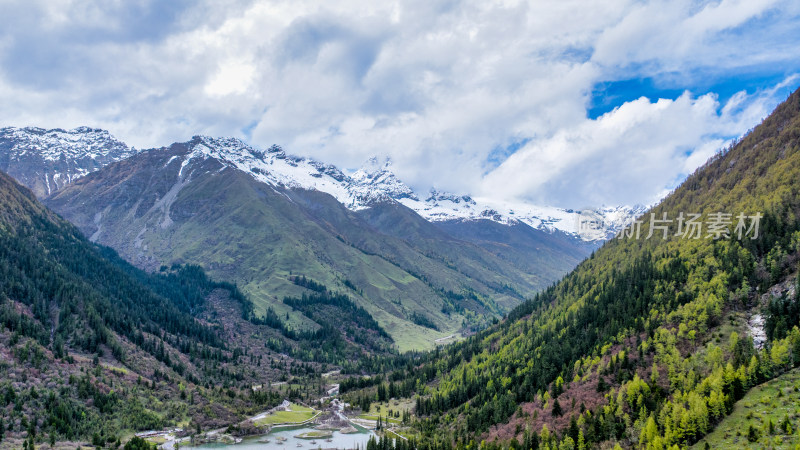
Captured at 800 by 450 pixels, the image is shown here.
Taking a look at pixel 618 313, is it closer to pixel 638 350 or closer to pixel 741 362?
pixel 638 350

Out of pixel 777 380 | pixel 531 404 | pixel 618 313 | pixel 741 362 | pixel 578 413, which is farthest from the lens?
pixel 618 313

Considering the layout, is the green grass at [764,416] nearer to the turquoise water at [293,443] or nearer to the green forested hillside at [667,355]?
the green forested hillside at [667,355]

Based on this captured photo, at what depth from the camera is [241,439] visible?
185375 mm

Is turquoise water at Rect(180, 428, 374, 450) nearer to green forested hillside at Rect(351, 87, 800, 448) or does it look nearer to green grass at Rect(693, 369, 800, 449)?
green forested hillside at Rect(351, 87, 800, 448)

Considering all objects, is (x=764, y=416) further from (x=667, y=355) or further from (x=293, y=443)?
(x=293, y=443)

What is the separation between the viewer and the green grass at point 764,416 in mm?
104562

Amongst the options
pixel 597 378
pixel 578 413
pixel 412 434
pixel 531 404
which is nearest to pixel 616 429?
pixel 578 413

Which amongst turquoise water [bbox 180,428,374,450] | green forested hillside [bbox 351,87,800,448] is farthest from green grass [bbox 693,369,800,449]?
turquoise water [bbox 180,428,374,450]

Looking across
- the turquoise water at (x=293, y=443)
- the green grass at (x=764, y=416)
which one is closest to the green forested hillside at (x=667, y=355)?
the green grass at (x=764, y=416)

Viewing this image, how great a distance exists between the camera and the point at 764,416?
111312 mm

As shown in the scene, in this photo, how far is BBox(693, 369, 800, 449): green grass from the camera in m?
105

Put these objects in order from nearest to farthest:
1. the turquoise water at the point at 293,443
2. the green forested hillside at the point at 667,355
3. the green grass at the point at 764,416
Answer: the green grass at the point at 764,416, the green forested hillside at the point at 667,355, the turquoise water at the point at 293,443

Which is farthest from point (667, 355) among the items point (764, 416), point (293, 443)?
point (293, 443)

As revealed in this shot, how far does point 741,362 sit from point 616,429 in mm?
32597
